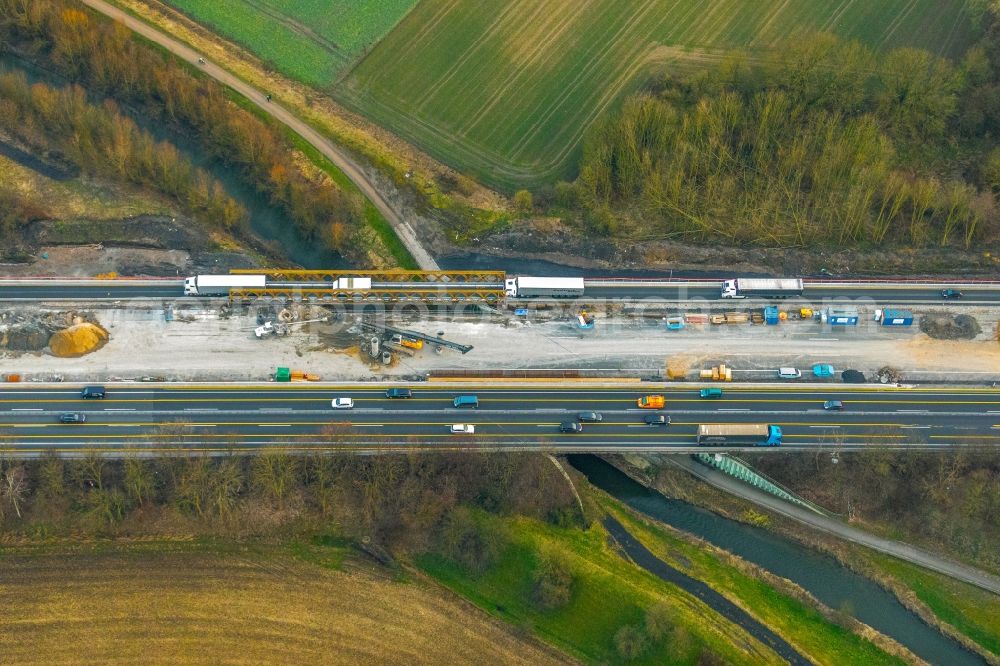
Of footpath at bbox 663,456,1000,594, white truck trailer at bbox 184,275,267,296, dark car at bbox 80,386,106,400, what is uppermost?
white truck trailer at bbox 184,275,267,296

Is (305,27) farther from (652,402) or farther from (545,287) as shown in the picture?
(652,402)

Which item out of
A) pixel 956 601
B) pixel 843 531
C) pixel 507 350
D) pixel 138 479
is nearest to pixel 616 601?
pixel 843 531

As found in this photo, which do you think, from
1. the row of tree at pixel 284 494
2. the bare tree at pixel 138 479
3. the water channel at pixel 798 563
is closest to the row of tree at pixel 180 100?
the row of tree at pixel 284 494

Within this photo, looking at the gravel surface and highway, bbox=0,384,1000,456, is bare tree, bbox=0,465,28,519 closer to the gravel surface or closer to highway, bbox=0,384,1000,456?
highway, bbox=0,384,1000,456

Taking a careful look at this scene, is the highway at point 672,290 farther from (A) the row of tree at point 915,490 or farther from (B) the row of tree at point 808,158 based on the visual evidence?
(A) the row of tree at point 915,490

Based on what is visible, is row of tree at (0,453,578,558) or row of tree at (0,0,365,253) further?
row of tree at (0,0,365,253)

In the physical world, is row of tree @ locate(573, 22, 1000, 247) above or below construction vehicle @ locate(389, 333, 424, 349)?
above

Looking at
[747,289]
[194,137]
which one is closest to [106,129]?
[194,137]

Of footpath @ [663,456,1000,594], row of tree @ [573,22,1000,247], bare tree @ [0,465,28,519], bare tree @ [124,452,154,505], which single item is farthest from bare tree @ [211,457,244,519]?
row of tree @ [573,22,1000,247]
